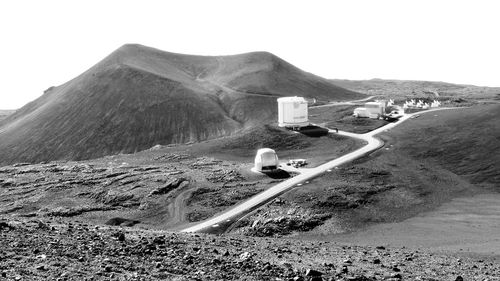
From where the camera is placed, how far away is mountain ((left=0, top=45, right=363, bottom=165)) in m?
119

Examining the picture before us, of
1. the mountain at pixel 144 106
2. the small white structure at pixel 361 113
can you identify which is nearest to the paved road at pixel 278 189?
the small white structure at pixel 361 113

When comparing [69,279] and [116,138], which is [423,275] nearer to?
[69,279]

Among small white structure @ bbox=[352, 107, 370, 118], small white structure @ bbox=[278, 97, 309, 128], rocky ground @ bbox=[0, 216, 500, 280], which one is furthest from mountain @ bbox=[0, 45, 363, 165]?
rocky ground @ bbox=[0, 216, 500, 280]

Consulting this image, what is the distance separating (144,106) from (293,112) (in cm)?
5859

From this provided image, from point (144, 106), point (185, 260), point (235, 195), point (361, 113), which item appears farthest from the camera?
point (144, 106)

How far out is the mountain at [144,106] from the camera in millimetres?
119438

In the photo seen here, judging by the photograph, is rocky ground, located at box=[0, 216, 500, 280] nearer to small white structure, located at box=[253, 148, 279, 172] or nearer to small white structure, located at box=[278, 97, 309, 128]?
small white structure, located at box=[253, 148, 279, 172]

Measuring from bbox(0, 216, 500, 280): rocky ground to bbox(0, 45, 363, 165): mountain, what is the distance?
89.7 meters

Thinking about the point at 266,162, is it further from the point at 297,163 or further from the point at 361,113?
the point at 361,113

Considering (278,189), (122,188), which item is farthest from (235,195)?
(122,188)

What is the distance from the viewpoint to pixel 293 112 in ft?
283

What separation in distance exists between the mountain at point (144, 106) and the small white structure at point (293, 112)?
3190cm

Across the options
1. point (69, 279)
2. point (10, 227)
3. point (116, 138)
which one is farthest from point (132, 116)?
point (69, 279)

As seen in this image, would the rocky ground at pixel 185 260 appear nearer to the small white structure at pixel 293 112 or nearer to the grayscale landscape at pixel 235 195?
the grayscale landscape at pixel 235 195
